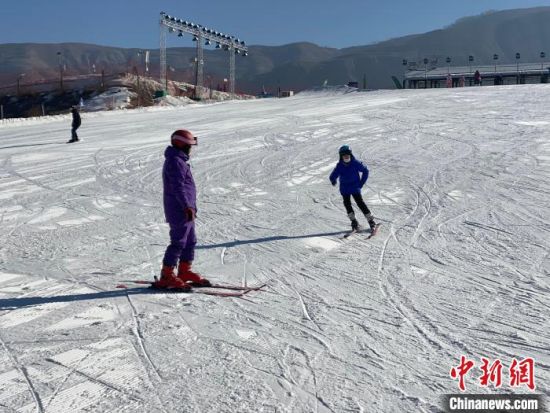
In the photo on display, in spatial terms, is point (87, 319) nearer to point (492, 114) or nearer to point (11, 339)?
point (11, 339)

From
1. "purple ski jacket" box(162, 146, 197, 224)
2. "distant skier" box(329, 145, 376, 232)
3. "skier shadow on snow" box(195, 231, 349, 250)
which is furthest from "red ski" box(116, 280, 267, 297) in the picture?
"distant skier" box(329, 145, 376, 232)

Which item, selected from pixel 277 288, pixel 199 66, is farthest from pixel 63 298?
pixel 199 66

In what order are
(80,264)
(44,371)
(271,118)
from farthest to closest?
(271,118), (80,264), (44,371)

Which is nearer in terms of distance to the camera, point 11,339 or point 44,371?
point 44,371

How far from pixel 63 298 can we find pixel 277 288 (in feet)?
6.87

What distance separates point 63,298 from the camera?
5633 millimetres

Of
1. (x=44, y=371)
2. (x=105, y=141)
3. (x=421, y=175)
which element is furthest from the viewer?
(x=105, y=141)

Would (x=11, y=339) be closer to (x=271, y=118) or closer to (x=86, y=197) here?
(x=86, y=197)

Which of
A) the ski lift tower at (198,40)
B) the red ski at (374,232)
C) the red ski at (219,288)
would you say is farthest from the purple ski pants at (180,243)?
the ski lift tower at (198,40)

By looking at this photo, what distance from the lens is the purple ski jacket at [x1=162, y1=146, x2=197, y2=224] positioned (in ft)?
18.4

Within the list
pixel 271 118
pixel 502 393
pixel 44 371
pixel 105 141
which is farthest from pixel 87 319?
pixel 271 118

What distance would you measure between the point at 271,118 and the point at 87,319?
69.8 feet

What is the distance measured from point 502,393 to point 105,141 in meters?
18.3

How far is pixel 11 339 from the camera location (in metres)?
4.63
